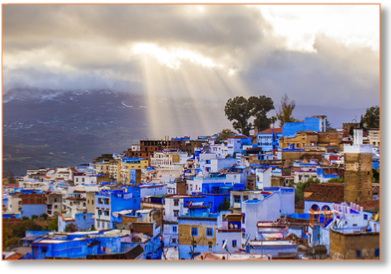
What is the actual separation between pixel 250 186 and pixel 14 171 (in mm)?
10531

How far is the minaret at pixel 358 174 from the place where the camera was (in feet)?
35.3

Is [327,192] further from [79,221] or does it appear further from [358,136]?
[79,221]

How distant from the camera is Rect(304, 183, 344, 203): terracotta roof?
36.1ft

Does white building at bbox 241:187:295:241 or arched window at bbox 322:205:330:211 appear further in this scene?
arched window at bbox 322:205:330:211

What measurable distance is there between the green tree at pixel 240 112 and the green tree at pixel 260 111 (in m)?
0.27

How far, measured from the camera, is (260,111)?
2598cm

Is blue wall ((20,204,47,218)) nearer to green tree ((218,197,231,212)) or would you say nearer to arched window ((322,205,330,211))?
green tree ((218,197,231,212))

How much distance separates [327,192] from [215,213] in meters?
2.78

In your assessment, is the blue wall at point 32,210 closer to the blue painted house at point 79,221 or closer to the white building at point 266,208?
the blue painted house at point 79,221

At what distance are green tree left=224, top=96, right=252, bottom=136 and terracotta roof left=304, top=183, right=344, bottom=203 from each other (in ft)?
47.0

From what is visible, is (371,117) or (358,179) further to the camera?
(371,117)

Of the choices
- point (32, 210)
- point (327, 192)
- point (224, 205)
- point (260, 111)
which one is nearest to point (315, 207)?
point (327, 192)

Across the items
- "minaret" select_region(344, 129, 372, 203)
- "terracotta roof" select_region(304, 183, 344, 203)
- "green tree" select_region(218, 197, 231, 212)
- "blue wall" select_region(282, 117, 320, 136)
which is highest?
"blue wall" select_region(282, 117, 320, 136)

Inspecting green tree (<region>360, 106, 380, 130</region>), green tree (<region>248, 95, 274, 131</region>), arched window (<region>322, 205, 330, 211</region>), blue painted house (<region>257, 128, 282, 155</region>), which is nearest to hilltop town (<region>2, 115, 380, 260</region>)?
arched window (<region>322, 205, 330, 211</region>)
